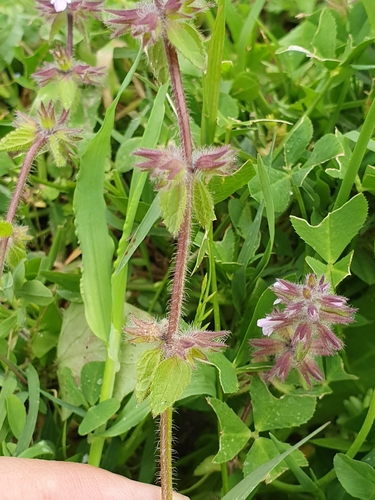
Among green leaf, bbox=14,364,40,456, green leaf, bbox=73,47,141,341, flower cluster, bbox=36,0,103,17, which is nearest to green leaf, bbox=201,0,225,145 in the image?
green leaf, bbox=73,47,141,341

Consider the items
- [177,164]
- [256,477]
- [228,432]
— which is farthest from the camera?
[228,432]

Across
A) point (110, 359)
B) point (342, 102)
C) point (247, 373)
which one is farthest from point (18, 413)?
point (342, 102)

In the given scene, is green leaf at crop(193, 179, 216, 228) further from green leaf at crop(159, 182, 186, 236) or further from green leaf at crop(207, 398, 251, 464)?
green leaf at crop(207, 398, 251, 464)

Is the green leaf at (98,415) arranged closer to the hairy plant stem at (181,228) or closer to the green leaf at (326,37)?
the hairy plant stem at (181,228)

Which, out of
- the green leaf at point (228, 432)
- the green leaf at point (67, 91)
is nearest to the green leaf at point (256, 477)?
the green leaf at point (228, 432)

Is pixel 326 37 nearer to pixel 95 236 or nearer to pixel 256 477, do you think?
pixel 95 236

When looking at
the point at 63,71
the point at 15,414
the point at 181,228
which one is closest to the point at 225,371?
the point at 181,228
